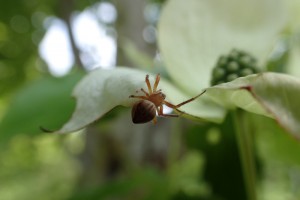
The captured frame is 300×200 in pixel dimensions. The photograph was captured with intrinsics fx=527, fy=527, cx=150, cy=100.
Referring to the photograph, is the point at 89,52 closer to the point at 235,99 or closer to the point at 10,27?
the point at 10,27

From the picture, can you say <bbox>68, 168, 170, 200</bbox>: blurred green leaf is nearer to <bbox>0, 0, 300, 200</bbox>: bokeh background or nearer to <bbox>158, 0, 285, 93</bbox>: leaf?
<bbox>0, 0, 300, 200</bbox>: bokeh background

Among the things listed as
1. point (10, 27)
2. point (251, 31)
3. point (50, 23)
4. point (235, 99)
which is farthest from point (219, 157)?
point (50, 23)

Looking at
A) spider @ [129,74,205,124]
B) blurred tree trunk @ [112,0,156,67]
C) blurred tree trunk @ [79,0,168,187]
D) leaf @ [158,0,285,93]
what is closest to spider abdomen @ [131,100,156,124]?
spider @ [129,74,205,124]

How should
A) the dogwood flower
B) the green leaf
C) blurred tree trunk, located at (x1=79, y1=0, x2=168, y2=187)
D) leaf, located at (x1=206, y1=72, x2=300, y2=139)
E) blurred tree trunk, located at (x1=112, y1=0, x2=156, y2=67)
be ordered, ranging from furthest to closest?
blurred tree trunk, located at (x1=112, y1=0, x2=156, y2=67)
blurred tree trunk, located at (x1=79, y1=0, x2=168, y2=187)
the green leaf
the dogwood flower
leaf, located at (x1=206, y1=72, x2=300, y2=139)

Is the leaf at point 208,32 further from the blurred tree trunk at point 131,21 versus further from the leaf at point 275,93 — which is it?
the blurred tree trunk at point 131,21

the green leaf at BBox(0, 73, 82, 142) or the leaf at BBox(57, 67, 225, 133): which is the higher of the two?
the green leaf at BBox(0, 73, 82, 142)

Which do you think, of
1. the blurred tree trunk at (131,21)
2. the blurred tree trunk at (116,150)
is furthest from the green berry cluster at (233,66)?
the blurred tree trunk at (131,21)

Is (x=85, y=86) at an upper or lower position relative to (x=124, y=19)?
lower

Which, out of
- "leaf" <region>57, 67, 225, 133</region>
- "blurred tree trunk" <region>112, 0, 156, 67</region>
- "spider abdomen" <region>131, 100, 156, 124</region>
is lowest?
"spider abdomen" <region>131, 100, 156, 124</region>
